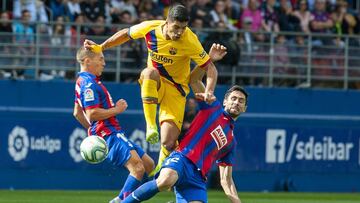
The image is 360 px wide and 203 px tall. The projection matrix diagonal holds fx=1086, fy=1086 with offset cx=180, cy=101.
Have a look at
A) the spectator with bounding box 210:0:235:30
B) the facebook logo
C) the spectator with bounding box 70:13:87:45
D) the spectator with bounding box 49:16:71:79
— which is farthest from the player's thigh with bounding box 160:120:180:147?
the spectator with bounding box 210:0:235:30

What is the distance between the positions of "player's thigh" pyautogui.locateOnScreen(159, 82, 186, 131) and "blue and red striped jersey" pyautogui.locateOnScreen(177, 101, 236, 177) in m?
2.55

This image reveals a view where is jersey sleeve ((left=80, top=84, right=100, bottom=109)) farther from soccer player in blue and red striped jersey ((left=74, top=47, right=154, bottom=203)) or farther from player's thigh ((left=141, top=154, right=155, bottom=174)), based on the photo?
player's thigh ((left=141, top=154, right=155, bottom=174))

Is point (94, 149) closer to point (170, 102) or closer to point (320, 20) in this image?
point (170, 102)

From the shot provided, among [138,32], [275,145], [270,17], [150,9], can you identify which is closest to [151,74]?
[138,32]

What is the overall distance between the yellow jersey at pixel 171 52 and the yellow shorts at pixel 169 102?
9cm

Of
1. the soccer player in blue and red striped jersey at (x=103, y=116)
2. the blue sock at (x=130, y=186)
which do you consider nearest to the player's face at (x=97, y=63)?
the soccer player in blue and red striped jersey at (x=103, y=116)

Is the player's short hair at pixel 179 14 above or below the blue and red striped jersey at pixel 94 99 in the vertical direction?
above

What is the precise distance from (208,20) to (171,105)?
984 cm

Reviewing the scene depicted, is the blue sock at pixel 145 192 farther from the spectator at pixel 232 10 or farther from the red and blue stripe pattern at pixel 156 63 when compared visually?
the spectator at pixel 232 10

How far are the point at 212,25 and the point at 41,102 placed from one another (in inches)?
173

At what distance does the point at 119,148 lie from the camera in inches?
580

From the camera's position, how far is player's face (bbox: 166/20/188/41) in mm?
14095

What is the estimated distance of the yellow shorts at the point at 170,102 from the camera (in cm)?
1511

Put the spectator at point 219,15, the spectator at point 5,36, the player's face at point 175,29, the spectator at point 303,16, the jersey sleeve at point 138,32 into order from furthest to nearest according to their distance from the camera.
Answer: the spectator at point 303,16 < the spectator at point 219,15 < the spectator at point 5,36 < the jersey sleeve at point 138,32 < the player's face at point 175,29
